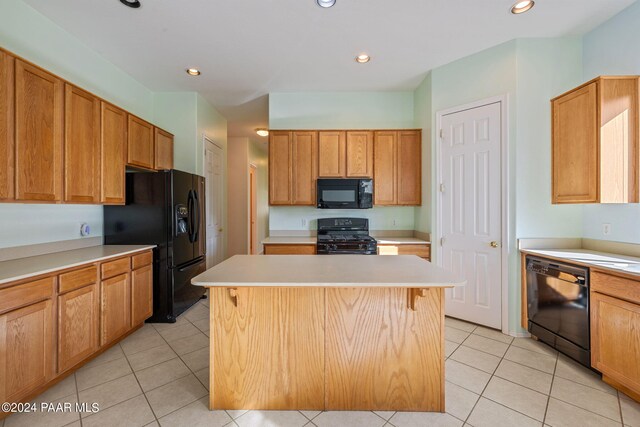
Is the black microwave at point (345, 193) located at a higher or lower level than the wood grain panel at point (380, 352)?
higher

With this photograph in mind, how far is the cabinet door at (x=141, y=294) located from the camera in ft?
8.31

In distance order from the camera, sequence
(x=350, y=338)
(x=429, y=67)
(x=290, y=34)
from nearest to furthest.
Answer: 1. (x=350, y=338)
2. (x=290, y=34)
3. (x=429, y=67)

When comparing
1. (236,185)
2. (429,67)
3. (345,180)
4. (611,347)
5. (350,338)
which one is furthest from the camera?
(236,185)

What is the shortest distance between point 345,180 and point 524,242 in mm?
2016

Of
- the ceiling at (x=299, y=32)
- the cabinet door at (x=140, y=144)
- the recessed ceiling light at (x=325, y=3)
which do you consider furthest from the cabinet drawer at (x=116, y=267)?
the recessed ceiling light at (x=325, y=3)

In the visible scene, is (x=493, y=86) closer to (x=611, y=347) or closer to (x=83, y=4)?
(x=611, y=347)

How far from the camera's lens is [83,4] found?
2.05 m

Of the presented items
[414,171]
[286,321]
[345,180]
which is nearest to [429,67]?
[414,171]

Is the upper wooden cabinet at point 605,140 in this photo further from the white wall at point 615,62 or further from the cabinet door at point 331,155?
the cabinet door at point 331,155

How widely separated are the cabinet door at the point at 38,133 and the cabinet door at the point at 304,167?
223 cm

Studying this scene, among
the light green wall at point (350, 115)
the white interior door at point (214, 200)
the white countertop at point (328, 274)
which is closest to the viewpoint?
the white countertop at point (328, 274)

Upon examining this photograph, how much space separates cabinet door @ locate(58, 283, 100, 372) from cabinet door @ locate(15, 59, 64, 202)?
765mm

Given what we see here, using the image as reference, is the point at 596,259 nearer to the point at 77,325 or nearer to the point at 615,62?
the point at 615,62

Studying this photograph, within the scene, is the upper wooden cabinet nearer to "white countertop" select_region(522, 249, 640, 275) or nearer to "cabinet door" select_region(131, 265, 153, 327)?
"white countertop" select_region(522, 249, 640, 275)
